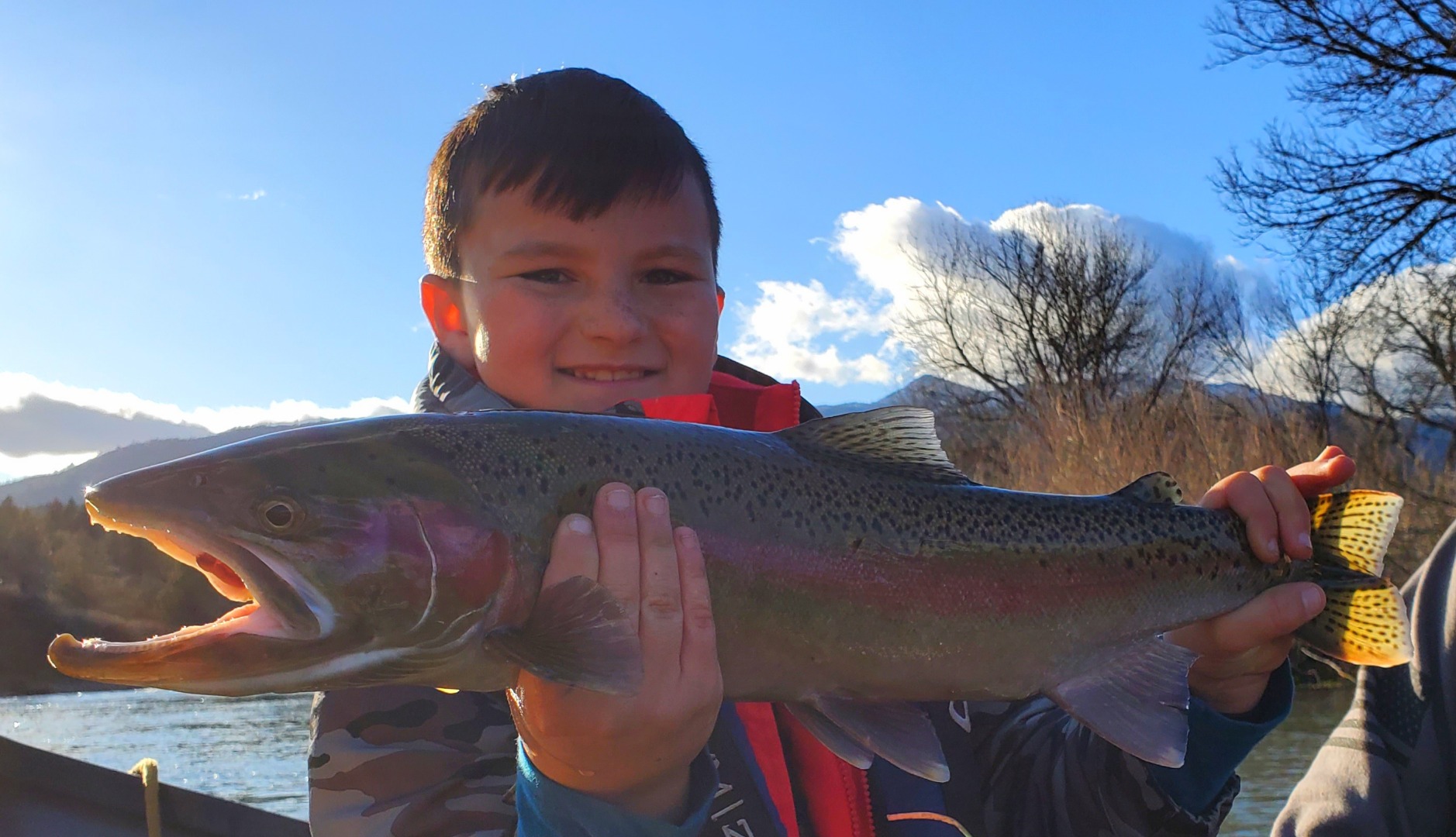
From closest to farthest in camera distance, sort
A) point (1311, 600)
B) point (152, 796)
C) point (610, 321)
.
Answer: point (1311, 600) < point (610, 321) < point (152, 796)

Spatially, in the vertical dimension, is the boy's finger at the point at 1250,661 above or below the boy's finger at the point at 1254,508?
below

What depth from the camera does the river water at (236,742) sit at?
33.5 feet

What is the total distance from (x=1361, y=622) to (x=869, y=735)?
4.21 ft

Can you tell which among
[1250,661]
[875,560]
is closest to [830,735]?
[875,560]

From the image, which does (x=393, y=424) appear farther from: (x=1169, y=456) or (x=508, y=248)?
(x=1169, y=456)

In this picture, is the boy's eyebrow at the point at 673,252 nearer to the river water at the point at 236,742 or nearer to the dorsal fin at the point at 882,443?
the dorsal fin at the point at 882,443

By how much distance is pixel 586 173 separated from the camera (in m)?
2.96

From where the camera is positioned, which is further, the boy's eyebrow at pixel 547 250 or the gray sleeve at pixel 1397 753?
the gray sleeve at pixel 1397 753

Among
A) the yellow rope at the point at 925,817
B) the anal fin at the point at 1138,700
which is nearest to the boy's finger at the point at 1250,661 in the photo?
the anal fin at the point at 1138,700

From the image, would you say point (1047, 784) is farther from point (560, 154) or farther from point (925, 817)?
point (560, 154)

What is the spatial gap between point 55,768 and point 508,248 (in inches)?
164

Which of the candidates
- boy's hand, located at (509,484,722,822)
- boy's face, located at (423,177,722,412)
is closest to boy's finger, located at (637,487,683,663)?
boy's hand, located at (509,484,722,822)

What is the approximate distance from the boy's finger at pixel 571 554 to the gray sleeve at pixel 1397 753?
2.52 metres

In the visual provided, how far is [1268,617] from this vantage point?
2.43 meters
